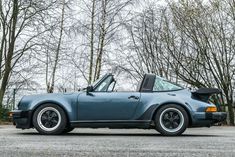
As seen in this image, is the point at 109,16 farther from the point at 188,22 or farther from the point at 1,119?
the point at 1,119

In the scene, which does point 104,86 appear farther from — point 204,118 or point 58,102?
point 204,118

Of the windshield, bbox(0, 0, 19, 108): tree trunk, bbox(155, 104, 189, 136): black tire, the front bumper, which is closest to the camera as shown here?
bbox(155, 104, 189, 136): black tire

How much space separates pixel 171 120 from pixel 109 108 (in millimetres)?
1204

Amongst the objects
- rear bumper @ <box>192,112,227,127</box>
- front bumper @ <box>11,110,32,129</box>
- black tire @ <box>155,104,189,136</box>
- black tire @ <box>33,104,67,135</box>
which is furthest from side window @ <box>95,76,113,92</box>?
rear bumper @ <box>192,112,227,127</box>

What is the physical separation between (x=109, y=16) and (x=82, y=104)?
17356mm

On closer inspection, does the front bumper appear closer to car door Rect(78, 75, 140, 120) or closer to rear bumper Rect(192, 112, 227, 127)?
car door Rect(78, 75, 140, 120)

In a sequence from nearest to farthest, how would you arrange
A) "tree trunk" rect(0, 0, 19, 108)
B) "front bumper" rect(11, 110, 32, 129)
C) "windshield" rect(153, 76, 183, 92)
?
"front bumper" rect(11, 110, 32, 129) < "windshield" rect(153, 76, 183, 92) < "tree trunk" rect(0, 0, 19, 108)

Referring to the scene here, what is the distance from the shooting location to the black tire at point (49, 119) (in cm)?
904

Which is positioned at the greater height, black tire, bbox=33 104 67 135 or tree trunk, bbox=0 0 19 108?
tree trunk, bbox=0 0 19 108

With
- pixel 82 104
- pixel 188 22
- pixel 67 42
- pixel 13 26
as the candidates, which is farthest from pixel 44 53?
pixel 82 104

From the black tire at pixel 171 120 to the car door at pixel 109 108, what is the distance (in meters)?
0.51

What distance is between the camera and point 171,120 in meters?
9.09

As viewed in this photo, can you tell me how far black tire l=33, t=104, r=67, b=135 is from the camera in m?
Answer: 9.04

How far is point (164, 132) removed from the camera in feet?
29.7
